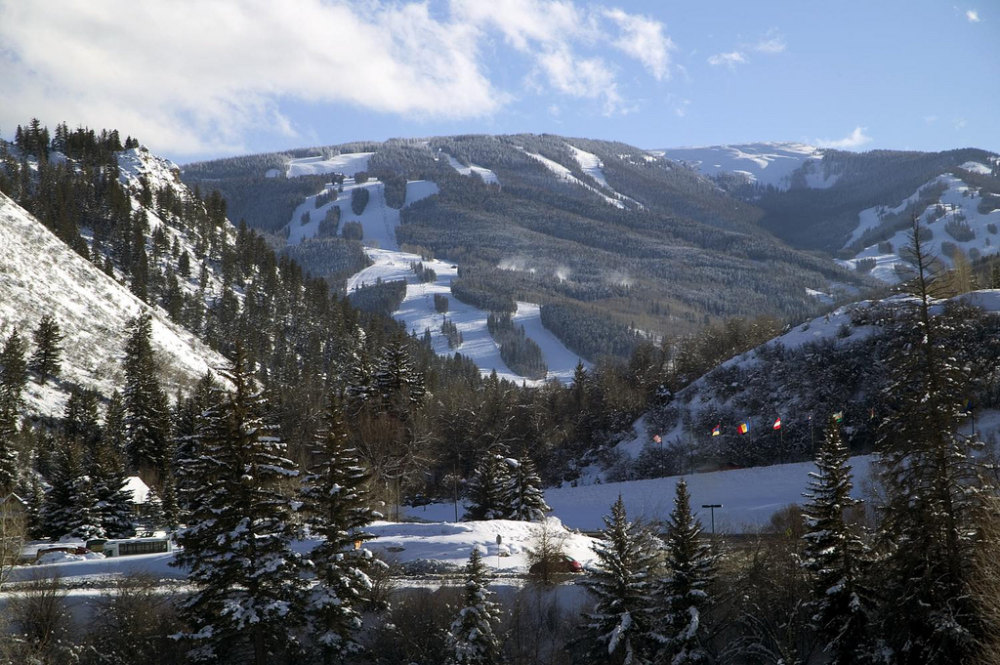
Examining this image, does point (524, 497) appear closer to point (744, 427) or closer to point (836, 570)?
point (836, 570)

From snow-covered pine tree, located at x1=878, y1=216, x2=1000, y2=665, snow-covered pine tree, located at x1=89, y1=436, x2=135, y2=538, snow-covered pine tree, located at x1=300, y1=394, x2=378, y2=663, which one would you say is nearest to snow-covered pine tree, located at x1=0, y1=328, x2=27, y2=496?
snow-covered pine tree, located at x1=89, y1=436, x2=135, y2=538

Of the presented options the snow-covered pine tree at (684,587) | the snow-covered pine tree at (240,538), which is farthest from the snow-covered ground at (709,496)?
the snow-covered pine tree at (240,538)

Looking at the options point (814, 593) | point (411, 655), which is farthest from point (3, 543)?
point (814, 593)

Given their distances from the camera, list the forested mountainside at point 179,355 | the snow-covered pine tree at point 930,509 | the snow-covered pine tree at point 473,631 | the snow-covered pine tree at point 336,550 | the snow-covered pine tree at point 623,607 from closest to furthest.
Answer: the snow-covered pine tree at point 930,509, the snow-covered pine tree at point 623,607, the snow-covered pine tree at point 473,631, the snow-covered pine tree at point 336,550, the forested mountainside at point 179,355

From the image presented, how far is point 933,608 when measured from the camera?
23125mm

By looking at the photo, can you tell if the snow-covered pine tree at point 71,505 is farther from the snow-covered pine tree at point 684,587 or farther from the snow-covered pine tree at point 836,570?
the snow-covered pine tree at point 836,570

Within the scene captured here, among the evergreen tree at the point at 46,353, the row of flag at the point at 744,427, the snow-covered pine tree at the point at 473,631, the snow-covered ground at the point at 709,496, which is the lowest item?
the snow-covered pine tree at the point at 473,631

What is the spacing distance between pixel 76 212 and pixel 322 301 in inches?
1480

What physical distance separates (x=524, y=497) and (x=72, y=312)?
58.6 meters

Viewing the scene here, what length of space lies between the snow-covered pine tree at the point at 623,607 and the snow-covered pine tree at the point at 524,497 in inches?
856

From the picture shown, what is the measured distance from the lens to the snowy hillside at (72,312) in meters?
77.2

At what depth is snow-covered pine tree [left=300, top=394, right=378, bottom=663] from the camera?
97.3 ft

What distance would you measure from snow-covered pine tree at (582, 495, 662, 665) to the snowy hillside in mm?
58608

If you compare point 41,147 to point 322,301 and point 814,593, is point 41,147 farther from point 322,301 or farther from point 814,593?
point 814,593
